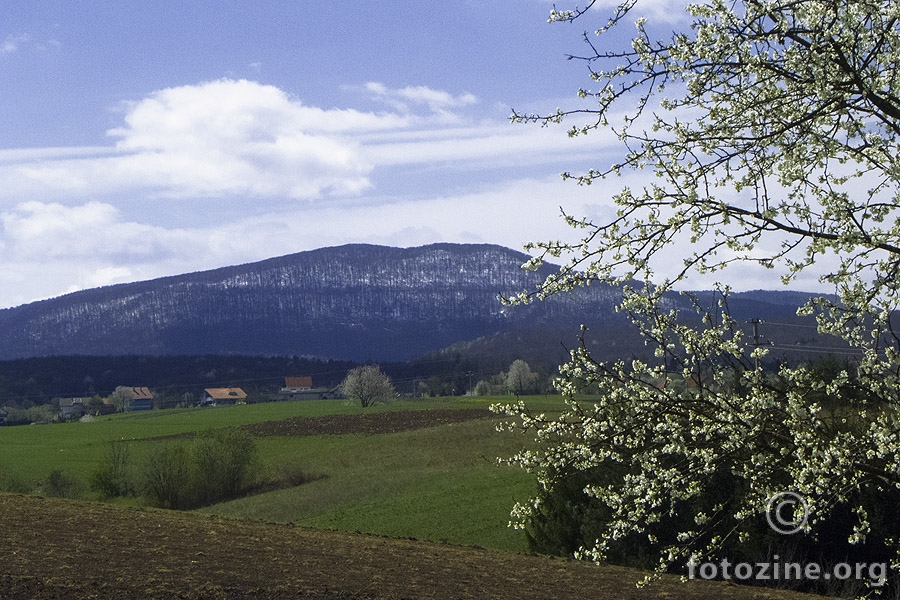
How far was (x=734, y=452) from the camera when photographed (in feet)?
19.3

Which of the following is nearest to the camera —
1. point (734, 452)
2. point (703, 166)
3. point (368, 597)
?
point (703, 166)

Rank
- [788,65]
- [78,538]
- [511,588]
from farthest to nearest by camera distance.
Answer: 1. [78,538]
2. [511,588]
3. [788,65]

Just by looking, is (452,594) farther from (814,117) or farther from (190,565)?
(814,117)

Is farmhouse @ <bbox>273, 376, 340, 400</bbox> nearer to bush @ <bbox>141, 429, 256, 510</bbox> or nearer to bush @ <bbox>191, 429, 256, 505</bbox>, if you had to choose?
bush @ <bbox>191, 429, 256, 505</bbox>

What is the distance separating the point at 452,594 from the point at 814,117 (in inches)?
279

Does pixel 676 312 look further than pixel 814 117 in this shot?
Yes

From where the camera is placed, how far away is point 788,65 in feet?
16.9

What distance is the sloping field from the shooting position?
9859mm

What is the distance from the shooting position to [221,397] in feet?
425

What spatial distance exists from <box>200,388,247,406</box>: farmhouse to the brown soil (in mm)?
51280

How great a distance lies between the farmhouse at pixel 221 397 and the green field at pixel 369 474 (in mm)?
44034

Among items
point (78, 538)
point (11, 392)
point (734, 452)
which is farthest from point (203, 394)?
point (734, 452)

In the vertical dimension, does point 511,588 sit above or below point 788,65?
below

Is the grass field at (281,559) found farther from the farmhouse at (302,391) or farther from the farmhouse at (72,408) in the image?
the farmhouse at (302,391)
